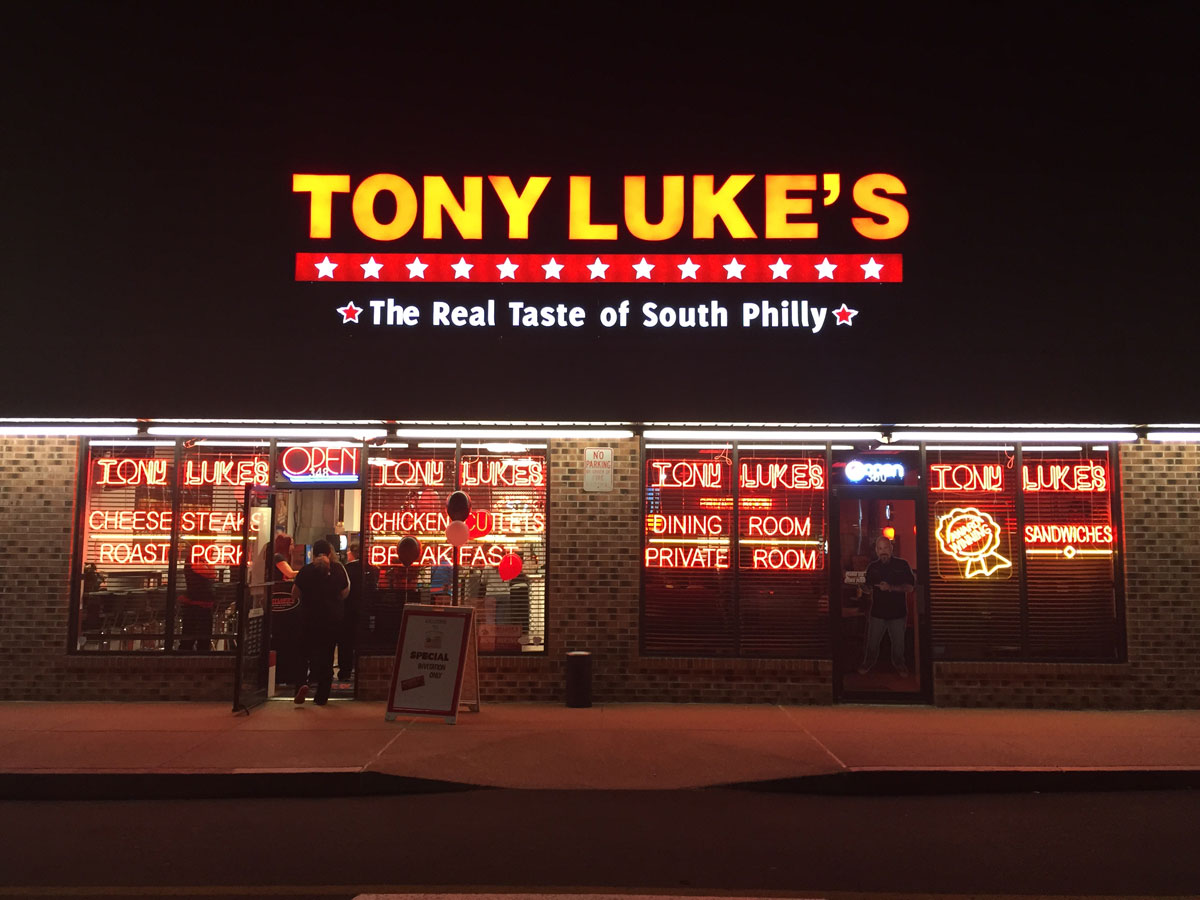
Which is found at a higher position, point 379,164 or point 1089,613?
point 379,164

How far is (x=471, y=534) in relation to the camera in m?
11.0

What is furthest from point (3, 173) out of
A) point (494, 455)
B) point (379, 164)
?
point (494, 455)

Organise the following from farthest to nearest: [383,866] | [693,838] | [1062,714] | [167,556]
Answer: [167,556]
[1062,714]
[693,838]
[383,866]

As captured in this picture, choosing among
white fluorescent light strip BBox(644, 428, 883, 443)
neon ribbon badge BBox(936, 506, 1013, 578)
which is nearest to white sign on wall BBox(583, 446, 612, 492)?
white fluorescent light strip BBox(644, 428, 883, 443)

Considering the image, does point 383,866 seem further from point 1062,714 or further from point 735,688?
point 1062,714

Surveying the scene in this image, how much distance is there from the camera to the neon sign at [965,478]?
10.9 meters

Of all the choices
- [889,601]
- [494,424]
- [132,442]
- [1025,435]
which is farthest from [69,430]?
[1025,435]

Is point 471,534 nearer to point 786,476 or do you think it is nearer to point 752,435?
point 752,435

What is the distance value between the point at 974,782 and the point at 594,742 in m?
3.46

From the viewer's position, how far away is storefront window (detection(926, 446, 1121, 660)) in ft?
35.2

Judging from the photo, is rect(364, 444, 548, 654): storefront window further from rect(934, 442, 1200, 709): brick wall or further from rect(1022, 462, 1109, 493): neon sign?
rect(1022, 462, 1109, 493): neon sign

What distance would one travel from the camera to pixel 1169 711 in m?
10.5

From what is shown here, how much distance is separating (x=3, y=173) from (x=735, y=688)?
1116 centimetres

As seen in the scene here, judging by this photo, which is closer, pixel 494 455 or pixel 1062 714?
pixel 1062 714
